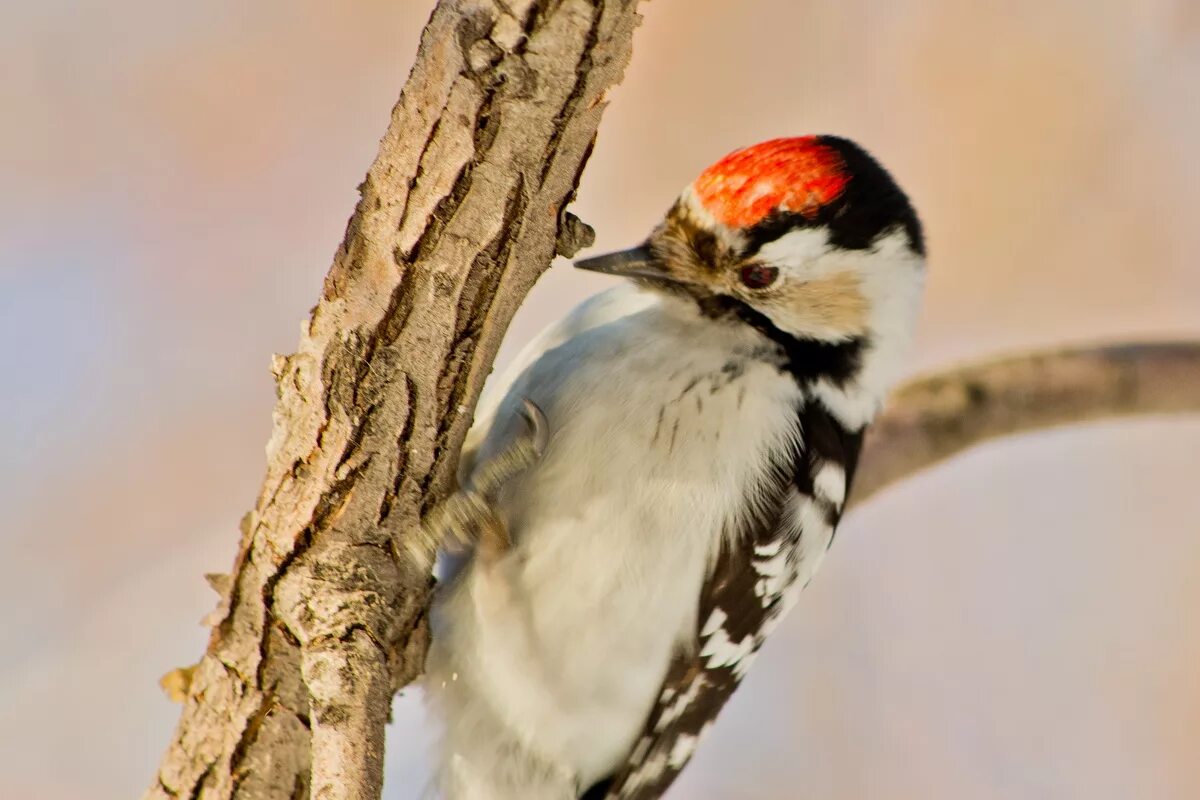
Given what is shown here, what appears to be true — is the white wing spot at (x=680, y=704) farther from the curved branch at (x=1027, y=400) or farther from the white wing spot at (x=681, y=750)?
the curved branch at (x=1027, y=400)

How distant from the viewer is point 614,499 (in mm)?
2297

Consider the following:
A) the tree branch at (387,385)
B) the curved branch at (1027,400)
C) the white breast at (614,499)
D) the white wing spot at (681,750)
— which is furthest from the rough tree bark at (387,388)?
the curved branch at (1027,400)

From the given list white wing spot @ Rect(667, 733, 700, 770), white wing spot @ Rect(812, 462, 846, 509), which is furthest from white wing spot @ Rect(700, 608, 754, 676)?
white wing spot @ Rect(812, 462, 846, 509)

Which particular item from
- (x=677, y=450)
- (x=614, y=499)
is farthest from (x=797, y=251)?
(x=614, y=499)

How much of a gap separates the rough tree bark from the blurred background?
153 cm

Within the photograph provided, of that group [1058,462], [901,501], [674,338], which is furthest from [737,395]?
[1058,462]

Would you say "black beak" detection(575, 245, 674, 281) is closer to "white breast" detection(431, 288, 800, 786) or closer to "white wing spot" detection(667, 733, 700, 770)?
"white breast" detection(431, 288, 800, 786)

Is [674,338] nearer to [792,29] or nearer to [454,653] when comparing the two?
[454,653]

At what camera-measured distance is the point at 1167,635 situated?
4.48 m

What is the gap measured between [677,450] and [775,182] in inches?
21.7

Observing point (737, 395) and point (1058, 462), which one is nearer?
point (737, 395)

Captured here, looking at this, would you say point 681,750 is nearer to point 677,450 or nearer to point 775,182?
point 677,450

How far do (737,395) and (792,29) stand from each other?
1.98m

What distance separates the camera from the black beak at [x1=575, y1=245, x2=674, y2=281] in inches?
93.8
